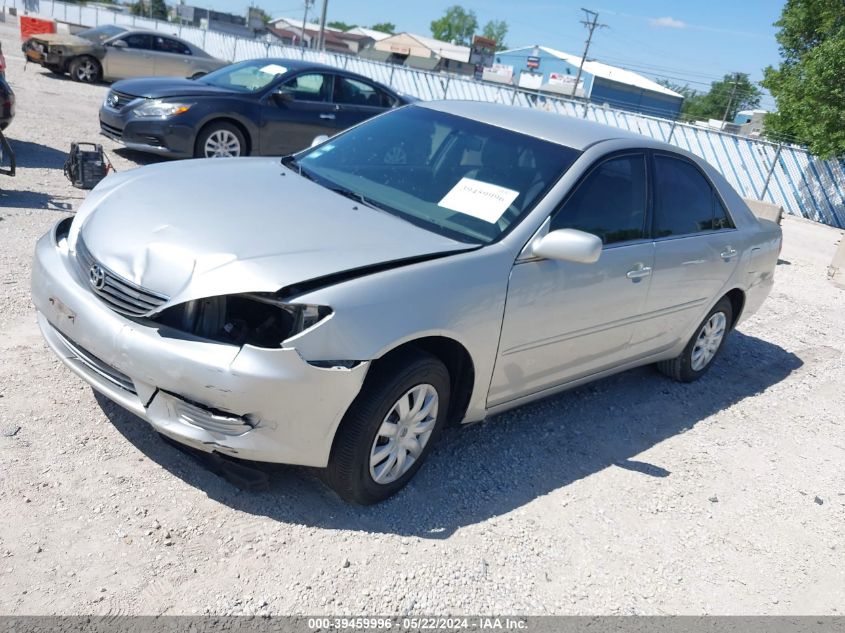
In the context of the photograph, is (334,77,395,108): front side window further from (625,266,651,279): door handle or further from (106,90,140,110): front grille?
(625,266,651,279): door handle

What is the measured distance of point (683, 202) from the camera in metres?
4.84

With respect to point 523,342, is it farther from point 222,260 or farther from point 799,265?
point 799,265

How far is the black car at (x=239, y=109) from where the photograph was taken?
28.9ft

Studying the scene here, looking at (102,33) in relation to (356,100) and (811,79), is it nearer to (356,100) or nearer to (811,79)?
(356,100)

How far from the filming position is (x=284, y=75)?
971cm

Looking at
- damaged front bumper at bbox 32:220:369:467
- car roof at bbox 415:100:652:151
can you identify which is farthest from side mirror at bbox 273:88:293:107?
damaged front bumper at bbox 32:220:369:467

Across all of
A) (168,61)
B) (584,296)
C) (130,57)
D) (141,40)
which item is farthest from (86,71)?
(584,296)

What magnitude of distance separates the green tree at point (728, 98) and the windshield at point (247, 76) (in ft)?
260

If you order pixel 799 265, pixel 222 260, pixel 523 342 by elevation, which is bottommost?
pixel 799 265

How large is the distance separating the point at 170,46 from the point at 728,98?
8947 cm

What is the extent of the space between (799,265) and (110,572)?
11.2m

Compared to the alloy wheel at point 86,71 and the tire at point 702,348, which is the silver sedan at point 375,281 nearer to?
the tire at point 702,348

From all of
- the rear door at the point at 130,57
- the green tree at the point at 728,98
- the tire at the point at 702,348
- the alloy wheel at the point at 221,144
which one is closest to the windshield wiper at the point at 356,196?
the tire at the point at 702,348

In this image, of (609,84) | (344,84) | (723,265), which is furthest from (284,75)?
(609,84)
